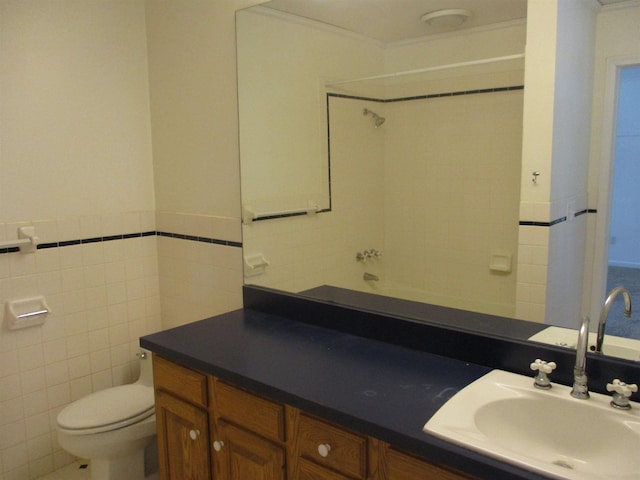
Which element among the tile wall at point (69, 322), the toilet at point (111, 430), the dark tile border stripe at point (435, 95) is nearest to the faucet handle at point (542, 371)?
the dark tile border stripe at point (435, 95)

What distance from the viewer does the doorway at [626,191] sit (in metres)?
1.50

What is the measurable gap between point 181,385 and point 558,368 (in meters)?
1.23

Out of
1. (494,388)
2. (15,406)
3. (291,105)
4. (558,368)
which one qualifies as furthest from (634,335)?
(15,406)

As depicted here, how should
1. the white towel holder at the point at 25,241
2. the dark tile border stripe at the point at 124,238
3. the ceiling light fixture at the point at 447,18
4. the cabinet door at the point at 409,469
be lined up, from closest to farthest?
the cabinet door at the point at 409,469 < the ceiling light fixture at the point at 447,18 < the white towel holder at the point at 25,241 < the dark tile border stripe at the point at 124,238

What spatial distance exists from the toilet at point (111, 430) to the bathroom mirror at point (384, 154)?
29.6 inches

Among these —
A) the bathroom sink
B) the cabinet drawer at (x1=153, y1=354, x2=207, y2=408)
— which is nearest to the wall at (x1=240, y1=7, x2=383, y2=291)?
the cabinet drawer at (x1=153, y1=354, x2=207, y2=408)

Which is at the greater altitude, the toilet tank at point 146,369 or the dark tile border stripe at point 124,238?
the dark tile border stripe at point 124,238

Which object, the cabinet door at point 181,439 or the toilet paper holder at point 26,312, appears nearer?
the cabinet door at point 181,439

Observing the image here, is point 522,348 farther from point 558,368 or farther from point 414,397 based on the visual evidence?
point 414,397

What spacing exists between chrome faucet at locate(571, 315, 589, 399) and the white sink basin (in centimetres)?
2

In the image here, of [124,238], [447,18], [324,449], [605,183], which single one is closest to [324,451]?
[324,449]

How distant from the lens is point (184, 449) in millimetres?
1927

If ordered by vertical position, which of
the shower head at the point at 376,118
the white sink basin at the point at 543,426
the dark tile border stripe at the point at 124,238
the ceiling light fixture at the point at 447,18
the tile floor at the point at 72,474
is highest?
the ceiling light fixture at the point at 447,18

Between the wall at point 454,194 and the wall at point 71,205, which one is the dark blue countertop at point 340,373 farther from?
the wall at point 71,205
